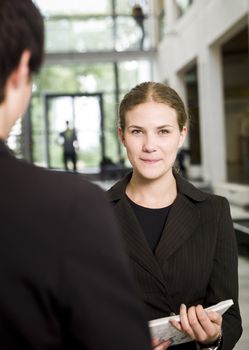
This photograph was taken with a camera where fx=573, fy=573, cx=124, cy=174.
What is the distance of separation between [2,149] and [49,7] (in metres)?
28.6

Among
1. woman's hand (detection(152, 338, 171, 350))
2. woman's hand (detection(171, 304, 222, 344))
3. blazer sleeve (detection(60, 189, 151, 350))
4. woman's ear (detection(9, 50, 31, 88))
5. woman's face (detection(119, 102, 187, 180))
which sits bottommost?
woman's hand (detection(152, 338, 171, 350))

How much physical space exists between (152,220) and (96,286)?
1350 millimetres

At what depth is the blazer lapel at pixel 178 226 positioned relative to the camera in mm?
2148

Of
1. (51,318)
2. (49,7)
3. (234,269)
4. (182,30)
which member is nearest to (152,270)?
(234,269)

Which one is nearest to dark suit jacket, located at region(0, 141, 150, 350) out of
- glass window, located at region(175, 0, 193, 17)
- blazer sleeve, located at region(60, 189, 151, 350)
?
blazer sleeve, located at region(60, 189, 151, 350)

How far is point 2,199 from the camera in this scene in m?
0.94

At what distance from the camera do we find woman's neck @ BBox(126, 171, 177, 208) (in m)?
2.30

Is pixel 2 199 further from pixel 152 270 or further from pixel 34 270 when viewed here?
pixel 152 270

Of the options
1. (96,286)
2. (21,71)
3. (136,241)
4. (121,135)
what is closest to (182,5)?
(121,135)

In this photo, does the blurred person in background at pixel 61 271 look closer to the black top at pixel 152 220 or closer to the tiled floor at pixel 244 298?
the black top at pixel 152 220

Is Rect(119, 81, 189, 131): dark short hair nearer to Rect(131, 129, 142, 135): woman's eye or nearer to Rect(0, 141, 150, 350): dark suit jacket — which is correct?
Rect(131, 129, 142, 135): woman's eye

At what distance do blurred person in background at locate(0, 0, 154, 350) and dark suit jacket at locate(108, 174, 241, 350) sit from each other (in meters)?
1.16

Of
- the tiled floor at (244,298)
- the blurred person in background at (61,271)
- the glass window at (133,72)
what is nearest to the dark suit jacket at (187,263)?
the blurred person in background at (61,271)

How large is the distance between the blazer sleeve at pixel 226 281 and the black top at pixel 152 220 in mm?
223
